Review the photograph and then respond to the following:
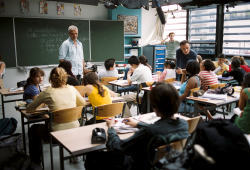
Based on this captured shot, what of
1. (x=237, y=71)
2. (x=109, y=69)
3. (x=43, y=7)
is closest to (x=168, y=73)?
(x=109, y=69)

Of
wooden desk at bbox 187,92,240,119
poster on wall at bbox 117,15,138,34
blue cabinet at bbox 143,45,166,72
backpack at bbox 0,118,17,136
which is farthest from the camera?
blue cabinet at bbox 143,45,166,72

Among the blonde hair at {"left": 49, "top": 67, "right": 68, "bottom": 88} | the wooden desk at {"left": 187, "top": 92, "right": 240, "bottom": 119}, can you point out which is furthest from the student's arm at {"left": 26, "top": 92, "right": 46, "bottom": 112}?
the wooden desk at {"left": 187, "top": 92, "right": 240, "bottom": 119}

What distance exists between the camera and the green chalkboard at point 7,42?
6.54 m

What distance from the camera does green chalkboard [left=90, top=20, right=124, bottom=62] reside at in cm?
818

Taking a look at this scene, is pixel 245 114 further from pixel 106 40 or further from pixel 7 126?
pixel 106 40

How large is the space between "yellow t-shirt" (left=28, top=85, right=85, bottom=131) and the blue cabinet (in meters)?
6.64

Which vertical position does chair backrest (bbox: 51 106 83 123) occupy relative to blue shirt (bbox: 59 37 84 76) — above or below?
below

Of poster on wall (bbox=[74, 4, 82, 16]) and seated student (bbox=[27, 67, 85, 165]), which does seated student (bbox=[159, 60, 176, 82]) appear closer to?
seated student (bbox=[27, 67, 85, 165])

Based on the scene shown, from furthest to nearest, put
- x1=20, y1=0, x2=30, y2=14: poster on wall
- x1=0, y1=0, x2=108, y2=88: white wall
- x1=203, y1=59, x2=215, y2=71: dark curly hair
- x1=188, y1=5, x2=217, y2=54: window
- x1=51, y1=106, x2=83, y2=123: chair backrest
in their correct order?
x1=188, y1=5, x2=217, y2=54: window, x1=20, y1=0, x2=30, y2=14: poster on wall, x1=0, y1=0, x2=108, y2=88: white wall, x1=203, y1=59, x2=215, y2=71: dark curly hair, x1=51, y1=106, x2=83, y2=123: chair backrest

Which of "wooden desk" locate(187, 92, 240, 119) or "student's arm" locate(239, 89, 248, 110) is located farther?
"wooden desk" locate(187, 92, 240, 119)

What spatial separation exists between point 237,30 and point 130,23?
3.50m

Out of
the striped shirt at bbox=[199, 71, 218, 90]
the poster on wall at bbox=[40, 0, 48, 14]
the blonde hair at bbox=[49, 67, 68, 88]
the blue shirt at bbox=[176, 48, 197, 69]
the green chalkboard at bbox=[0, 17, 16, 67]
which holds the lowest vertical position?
the striped shirt at bbox=[199, 71, 218, 90]

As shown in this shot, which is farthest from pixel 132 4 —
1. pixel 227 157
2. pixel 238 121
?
pixel 227 157

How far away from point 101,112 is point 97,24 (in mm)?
5777
